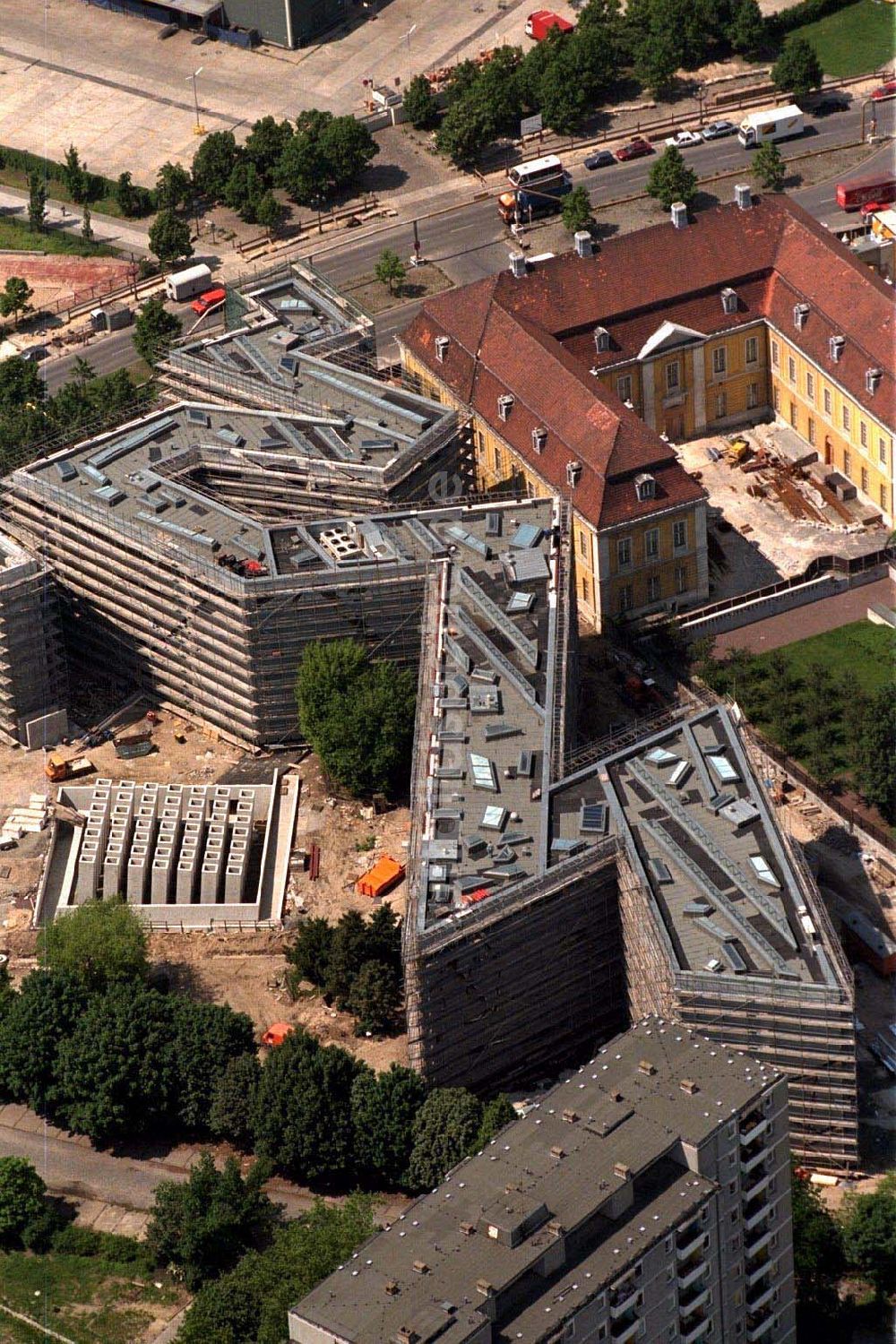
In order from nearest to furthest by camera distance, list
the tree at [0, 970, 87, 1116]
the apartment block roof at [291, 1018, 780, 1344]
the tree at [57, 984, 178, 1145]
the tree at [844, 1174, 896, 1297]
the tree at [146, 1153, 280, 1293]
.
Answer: the apartment block roof at [291, 1018, 780, 1344] → the tree at [844, 1174, 896, 1297] → the tree at [146, 1153, 280, 1293] → the tree at [57, 984, 178, 1145] → the tree at [0, 970, 87, 1116]

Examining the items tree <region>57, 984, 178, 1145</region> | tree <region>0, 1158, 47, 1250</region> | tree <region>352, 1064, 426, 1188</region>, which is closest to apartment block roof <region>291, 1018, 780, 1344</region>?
tree <region>352, 1064, 426, 1188</region>

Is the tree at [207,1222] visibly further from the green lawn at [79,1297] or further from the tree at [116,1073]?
the tree at [116,1073]

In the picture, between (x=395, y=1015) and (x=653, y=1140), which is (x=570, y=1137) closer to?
(x=653, y=1140)

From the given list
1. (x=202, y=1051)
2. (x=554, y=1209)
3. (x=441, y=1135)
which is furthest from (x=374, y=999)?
(x=554, y=1209)

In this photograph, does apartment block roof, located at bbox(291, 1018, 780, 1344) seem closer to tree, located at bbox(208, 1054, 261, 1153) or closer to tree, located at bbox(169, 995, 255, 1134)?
tree, located at bbox(208, 1054, 261, 1153)

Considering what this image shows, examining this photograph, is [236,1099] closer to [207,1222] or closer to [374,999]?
[207,1222]
